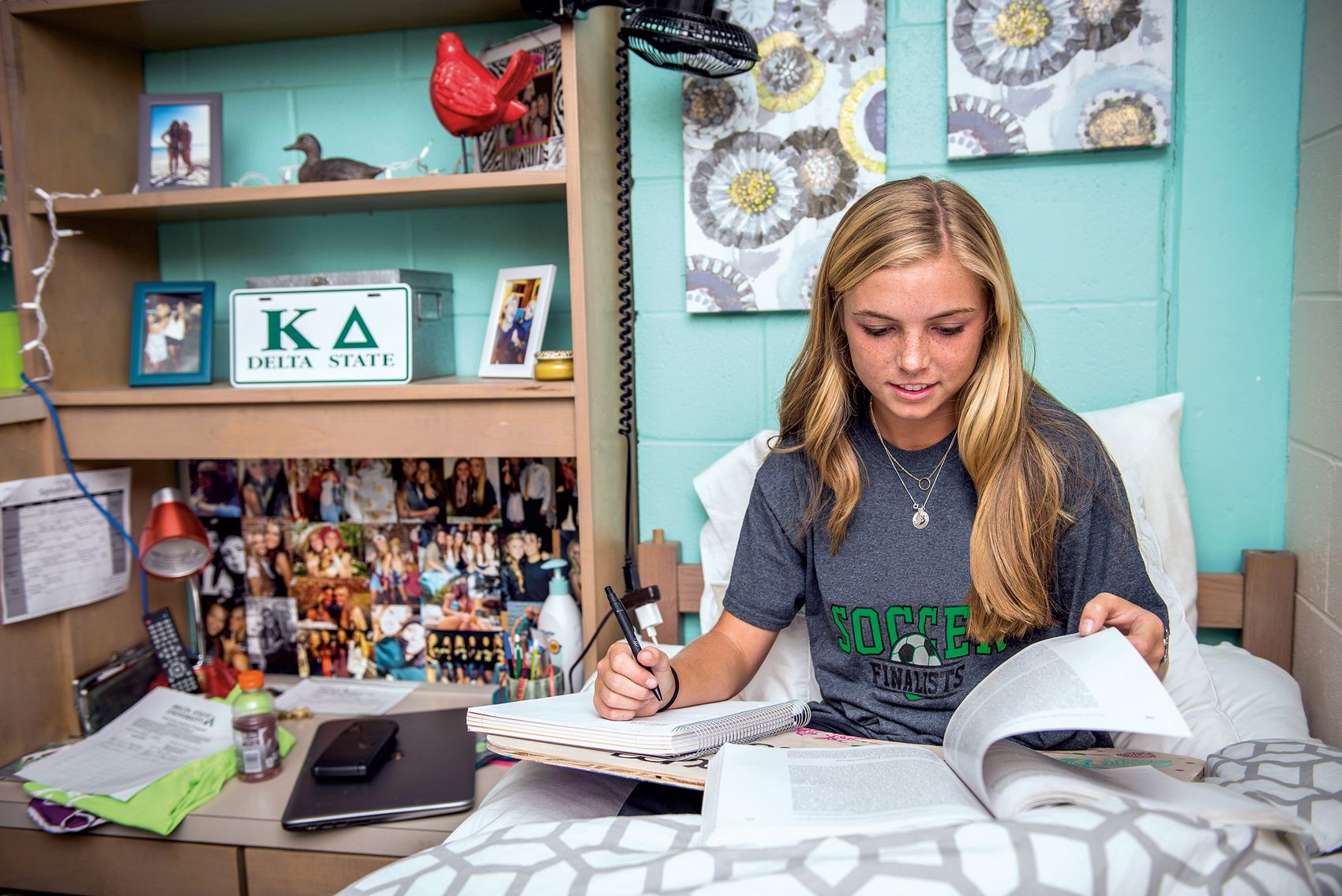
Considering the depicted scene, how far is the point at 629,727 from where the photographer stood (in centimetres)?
97

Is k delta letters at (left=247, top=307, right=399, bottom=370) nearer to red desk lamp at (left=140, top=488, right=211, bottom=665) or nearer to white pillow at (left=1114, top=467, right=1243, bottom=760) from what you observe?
red desk lamp at (left=140, top=488, right=211, bottom=665)

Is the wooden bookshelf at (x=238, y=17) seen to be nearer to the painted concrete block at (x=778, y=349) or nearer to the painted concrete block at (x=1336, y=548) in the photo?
the painted concrete block at (x=778, y=349)

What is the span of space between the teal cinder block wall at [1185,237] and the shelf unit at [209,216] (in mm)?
259

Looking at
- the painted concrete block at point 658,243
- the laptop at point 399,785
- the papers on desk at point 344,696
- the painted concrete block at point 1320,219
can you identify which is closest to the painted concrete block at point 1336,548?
the painted concrete block at point 1320,219

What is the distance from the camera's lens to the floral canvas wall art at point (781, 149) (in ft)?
4.75

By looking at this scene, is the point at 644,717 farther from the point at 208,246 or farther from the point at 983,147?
the point at 208,246

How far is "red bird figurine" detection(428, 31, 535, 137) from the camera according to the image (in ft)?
4.53

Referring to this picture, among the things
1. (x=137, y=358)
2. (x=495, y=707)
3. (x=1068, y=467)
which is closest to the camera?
(x=495, y=707)

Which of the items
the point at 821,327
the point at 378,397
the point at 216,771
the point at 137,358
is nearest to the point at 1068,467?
the point at 821,327

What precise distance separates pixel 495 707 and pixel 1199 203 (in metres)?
1.24

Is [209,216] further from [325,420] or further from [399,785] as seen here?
[399,785]

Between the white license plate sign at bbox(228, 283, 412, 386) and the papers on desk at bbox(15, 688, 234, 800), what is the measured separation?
579 millimetres

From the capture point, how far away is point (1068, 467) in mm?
1126

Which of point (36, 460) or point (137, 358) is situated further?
point (137, 358)
